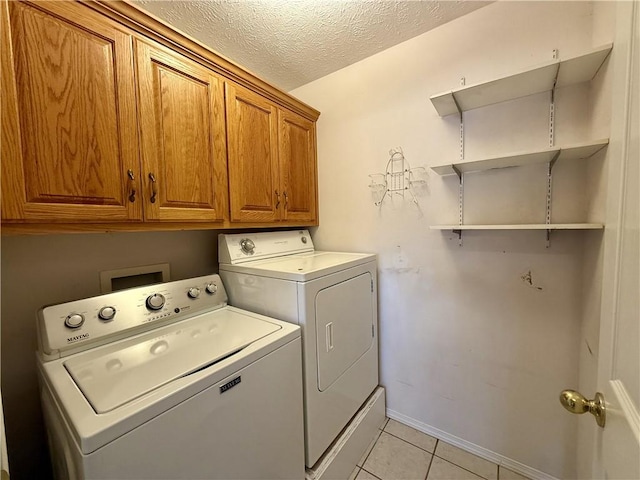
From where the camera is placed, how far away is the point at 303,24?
1463mm

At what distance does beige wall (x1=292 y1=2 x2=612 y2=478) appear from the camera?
4.10 feet

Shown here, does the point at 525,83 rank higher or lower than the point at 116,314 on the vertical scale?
higher

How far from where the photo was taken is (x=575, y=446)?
1.31m

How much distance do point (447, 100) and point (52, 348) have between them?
6.71 ft

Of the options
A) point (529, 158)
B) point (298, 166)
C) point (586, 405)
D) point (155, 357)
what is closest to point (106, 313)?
point (155, 357)

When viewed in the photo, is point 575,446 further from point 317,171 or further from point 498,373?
point 317,171

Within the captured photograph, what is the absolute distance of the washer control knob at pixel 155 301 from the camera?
118 centimetres

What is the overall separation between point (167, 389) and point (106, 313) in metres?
Answer: 0.56

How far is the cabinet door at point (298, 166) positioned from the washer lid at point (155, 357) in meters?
0.89

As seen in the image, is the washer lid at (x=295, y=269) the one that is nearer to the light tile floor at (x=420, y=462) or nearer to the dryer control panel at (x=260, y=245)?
the dryer control panel at (x=260, y=245)

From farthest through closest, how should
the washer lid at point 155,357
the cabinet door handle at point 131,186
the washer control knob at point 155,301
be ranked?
1. the washer control knob at point 155,301
2. the cabinet door handle at point 131,186
3. the washer lid at point 155,357

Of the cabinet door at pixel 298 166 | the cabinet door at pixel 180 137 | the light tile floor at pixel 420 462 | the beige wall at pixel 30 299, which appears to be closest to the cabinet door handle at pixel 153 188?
the cabinet door at pixel 180 137

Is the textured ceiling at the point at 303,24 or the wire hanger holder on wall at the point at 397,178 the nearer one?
the textured ceiling at the point at 303,24

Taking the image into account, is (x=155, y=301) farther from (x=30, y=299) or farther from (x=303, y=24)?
(x=303, y=24)
